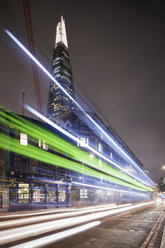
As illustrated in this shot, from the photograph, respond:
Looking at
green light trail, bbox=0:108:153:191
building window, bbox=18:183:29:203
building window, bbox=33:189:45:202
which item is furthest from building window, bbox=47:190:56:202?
green light trail, bbox=0:108:153:191

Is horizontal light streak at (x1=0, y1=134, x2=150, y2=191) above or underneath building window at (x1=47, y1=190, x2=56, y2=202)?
above

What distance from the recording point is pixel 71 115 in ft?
168

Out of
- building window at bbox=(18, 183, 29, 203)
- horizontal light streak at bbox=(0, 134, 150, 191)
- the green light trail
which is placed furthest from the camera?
the green light trail

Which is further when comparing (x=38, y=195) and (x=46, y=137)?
(x=46, y=137)

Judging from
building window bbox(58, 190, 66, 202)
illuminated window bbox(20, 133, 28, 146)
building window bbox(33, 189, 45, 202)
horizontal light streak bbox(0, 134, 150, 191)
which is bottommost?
building window bbox(58, 190, 66, 202)

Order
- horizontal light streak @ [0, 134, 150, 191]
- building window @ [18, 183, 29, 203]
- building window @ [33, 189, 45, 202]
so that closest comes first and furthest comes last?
building window @ [18, 183, 29, 203] → horizontal light streak @ [0, 134, 150, 191] → building window @ [33, 189, 45, 202]

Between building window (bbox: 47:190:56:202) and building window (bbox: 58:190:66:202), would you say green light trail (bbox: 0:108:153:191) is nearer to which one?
building window (bbox: 58:190:66:202)

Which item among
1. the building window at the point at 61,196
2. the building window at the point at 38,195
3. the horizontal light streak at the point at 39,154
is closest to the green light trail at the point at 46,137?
the horizontal light streak at the point at 39,154

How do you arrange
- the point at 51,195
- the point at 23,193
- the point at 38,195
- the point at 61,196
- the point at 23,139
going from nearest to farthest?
the point at 23,193
the point at 23,139
the point at 38,195
the point at 51,195
the point at 61,196

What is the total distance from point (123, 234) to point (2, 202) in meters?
19.6

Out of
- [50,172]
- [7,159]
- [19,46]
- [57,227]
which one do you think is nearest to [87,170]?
[50,172]

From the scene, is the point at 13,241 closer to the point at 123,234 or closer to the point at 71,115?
the point at 123,234

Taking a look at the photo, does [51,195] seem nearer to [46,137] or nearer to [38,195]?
[38,195]

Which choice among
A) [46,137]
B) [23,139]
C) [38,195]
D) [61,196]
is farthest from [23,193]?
[46,137]
